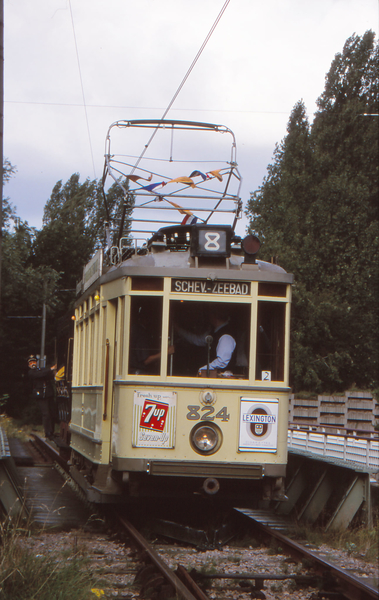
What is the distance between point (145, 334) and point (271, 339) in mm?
1166

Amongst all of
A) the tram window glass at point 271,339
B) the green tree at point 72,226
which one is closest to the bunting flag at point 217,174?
the tram window glass at point 271,339

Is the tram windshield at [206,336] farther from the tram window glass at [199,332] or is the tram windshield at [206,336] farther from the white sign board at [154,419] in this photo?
the white sign board at [154,419]

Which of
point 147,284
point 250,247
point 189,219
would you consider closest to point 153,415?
point 147,284

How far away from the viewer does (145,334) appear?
24.3 ft

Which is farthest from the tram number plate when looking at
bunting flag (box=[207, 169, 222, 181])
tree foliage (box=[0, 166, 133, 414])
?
tree foliage (box=[0, 166, 133, 414])

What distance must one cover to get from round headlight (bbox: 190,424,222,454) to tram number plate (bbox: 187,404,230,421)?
0.24ft

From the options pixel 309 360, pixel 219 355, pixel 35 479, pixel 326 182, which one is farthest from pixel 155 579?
pixel 326 182

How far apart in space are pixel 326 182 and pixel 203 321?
88.8ft

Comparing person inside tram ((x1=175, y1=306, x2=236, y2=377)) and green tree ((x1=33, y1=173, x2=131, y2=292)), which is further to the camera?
green tree ((x1=33, y1=173, x2=131, y2=292))

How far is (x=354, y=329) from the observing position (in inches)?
1266

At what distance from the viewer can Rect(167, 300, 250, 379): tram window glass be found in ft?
24.1

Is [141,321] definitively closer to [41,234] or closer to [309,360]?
[309,360]

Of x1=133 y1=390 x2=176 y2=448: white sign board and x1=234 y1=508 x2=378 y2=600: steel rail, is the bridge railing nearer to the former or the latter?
x1=234 y1=508 x2=378 y2=600: steel rail

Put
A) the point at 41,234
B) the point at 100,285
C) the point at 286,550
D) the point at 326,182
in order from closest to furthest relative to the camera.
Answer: the point at 286,550, the point at 100,285, the point at 326,182, the point at 41,234
